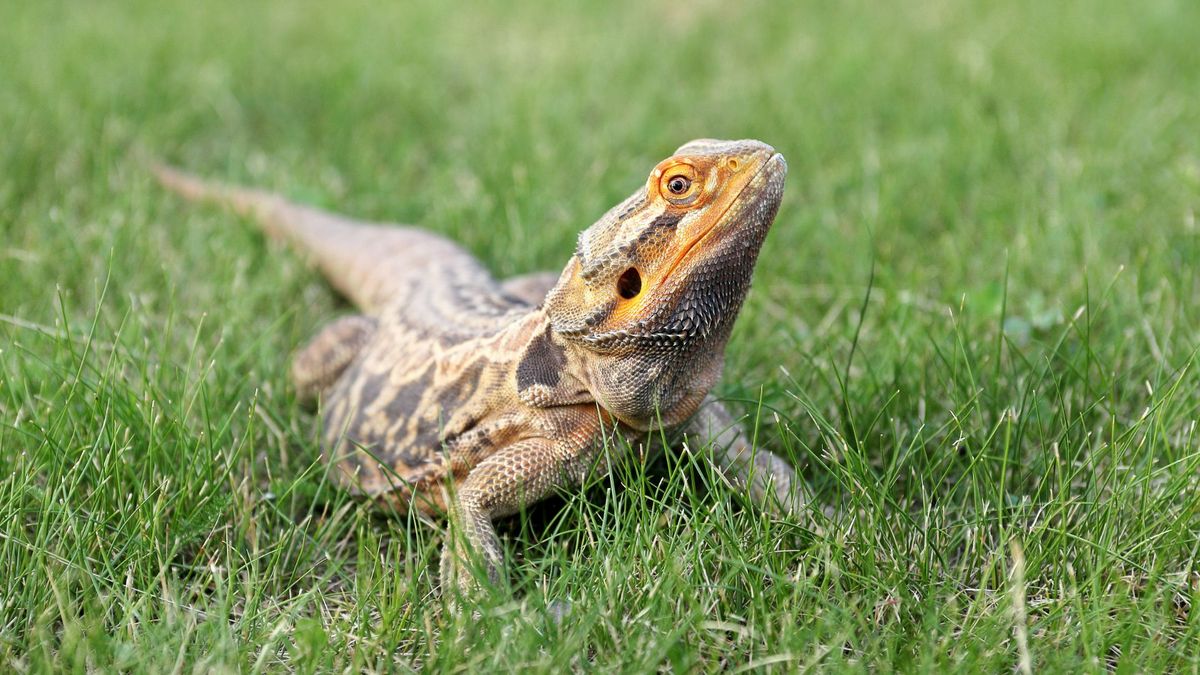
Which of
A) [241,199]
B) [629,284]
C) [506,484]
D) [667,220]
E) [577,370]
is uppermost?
[667,220]

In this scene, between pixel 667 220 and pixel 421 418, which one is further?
pixel 421 418

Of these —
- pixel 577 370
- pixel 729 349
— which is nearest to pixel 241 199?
pixel 729 349

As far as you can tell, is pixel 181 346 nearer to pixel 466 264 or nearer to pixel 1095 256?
pixel 466 264

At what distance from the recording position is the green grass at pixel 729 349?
116 inches

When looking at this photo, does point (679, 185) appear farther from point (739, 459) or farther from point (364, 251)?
point (364, 251)

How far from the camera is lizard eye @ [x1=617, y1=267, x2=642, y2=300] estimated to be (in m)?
3.23

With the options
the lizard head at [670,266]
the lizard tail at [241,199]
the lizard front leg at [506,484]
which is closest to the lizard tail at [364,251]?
the lizard tail at [241,199]

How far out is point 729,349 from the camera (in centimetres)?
452

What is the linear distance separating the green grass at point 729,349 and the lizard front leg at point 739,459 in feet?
0.36

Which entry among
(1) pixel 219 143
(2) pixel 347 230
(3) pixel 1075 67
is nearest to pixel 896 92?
(3) pixel 1075 67

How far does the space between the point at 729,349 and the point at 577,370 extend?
126 centimetres

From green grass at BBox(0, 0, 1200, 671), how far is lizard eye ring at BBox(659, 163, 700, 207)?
0.76m

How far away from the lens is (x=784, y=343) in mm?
4566

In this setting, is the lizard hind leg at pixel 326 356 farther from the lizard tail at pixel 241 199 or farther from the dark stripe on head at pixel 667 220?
the dark stripe on head at pixel 667 220
